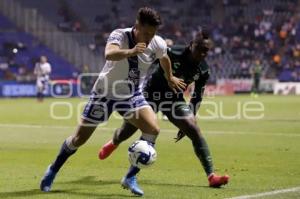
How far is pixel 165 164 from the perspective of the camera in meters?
11.6

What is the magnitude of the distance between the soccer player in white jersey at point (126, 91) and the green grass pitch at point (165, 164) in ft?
1.73

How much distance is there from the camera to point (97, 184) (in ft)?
31.0

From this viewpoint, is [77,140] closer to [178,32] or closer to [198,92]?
[198,92]

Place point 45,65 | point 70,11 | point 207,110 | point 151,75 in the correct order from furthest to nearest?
point 70,11, point 45,65, point 207,110, point 151,75

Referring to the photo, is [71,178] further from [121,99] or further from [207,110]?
A: [207,110]

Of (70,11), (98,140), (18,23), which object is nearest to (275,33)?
(70,11)

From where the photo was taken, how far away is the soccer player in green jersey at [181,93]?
9625 mm

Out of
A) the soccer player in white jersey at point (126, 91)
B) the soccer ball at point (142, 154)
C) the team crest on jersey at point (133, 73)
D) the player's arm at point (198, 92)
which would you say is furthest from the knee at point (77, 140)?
the player's arm at point (198, 92)

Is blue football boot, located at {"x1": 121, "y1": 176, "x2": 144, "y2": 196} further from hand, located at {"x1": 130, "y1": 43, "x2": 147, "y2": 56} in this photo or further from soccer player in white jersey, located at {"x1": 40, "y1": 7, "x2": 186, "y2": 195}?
hand, located at {"x1": 130, "y1": 43, "x2": 147, "y2": 56}

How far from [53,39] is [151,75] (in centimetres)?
3823

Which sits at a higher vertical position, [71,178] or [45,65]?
[71,178]

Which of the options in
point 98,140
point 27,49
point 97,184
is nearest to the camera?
point 97,184

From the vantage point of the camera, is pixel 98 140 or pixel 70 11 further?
pixel 70 11

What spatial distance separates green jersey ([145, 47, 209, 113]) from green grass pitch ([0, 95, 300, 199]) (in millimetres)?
1222
